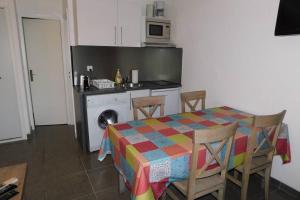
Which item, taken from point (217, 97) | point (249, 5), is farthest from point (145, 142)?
point (249, 5)

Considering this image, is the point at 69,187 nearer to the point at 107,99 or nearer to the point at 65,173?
the point at 65,173

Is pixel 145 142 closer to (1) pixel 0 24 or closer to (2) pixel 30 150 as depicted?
(2) pixel 30 150

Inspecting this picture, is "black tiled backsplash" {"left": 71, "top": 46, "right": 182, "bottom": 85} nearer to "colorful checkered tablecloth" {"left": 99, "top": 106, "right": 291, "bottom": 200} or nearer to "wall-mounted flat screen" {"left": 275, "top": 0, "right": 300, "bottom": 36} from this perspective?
"colorful checkered tablecloth" {"left": 99, "top": 106, "right": 291, "bottom": 200}

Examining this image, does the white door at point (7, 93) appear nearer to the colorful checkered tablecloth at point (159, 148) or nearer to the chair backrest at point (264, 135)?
the colorful checkered tablecloth at point (159, 148)

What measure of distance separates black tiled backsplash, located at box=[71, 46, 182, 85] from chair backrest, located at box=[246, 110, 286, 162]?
1.99 m

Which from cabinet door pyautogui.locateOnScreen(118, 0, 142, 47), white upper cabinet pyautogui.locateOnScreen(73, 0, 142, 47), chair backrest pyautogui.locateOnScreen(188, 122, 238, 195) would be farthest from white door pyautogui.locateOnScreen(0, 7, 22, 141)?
chair backrest pyautogui.locateOnScreen(188, 122, 238, 195)

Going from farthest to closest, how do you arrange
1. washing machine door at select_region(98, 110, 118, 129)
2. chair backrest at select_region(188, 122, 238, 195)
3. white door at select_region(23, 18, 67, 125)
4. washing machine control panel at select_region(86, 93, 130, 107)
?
white door at select_region(23, 18, 67, 125)
washing machine door at select_region(98, 110, 118, 129)
washing machine control panel at select_region(86, 93, 130, 107)
chair backrest at select_region(188, 122, 238, 195)

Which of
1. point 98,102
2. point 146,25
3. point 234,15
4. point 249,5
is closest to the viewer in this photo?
point 249,5

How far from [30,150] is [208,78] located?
2.82 metres

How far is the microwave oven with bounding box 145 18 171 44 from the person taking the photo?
3.20 metres

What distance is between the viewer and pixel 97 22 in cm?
279

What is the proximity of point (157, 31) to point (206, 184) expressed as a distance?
2526mm

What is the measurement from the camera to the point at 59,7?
3.46 meters

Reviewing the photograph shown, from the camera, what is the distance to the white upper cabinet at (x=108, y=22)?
2.69 meters
